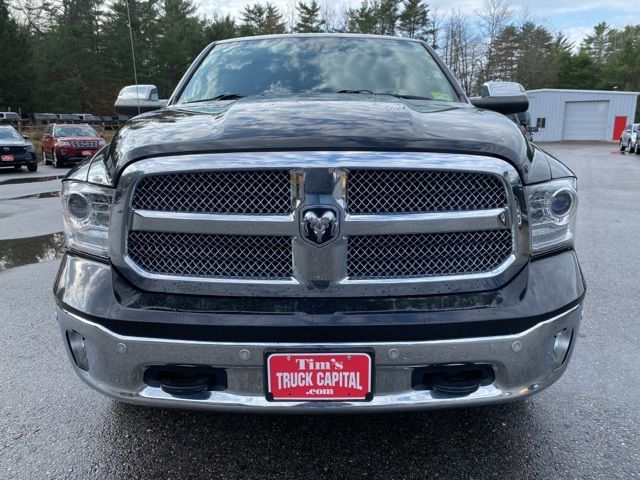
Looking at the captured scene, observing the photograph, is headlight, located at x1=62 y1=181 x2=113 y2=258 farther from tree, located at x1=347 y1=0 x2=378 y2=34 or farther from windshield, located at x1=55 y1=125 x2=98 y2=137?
tree, located at x1=347 y1=0 x2=378 y2=34

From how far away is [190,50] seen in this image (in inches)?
2135

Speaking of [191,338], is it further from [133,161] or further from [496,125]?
[496,125]

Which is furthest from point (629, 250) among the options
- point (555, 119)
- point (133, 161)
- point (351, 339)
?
point (555, 119)

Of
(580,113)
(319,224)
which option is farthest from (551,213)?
(580,113)

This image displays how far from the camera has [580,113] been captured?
147 feet

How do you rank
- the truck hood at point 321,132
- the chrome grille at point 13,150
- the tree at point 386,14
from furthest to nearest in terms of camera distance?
1. the tree at point 386,14
2. the chrome grille at point 13,150
3. the truck hood at point 321,132

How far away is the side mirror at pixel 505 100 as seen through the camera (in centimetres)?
326

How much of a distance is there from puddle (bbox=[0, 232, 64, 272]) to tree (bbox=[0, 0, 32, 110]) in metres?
46.1

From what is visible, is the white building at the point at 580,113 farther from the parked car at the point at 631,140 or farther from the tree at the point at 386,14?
the tree at the point at 386,14

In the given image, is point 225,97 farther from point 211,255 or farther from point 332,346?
point 332,346

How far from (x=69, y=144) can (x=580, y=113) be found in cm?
4104

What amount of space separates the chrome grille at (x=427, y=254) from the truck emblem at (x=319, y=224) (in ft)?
0.32

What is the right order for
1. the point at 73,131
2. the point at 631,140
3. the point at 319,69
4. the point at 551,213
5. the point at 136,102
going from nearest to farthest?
the point at 551,213 → the point at 319,69 → the point at 136,102 → the point at 73,131 → the point at 631,140

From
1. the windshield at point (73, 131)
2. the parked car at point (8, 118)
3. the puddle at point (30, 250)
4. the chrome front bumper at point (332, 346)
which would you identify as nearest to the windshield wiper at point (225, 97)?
the chrome front bumper at point (332, 346)
